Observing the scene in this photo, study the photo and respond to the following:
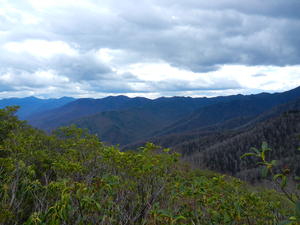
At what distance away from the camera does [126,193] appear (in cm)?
750

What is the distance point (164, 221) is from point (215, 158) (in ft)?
605

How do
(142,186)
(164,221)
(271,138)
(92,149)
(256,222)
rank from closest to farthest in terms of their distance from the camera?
(164,221), (256,222), (142,186), (92,149), (271,138)

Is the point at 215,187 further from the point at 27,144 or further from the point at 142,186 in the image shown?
the point at 27,144

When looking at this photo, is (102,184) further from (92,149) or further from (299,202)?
(299,202)

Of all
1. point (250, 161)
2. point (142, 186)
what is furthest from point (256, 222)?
point (250, 161)

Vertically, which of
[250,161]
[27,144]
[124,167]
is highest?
[27,144]

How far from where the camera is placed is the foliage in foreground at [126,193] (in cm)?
576

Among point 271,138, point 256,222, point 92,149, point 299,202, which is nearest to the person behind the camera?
point 299,202

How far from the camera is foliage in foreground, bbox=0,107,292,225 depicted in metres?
5.76

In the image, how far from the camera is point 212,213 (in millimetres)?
6070

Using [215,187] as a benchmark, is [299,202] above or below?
above

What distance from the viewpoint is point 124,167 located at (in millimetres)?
7637

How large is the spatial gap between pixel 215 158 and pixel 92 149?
18256 centimetres

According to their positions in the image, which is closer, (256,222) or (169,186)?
(256,222)
